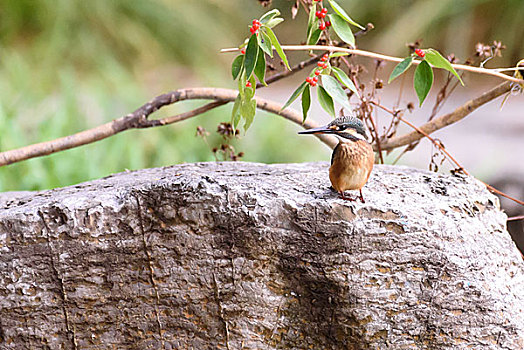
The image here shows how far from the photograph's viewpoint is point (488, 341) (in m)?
0.70

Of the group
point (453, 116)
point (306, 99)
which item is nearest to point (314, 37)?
point (306, 99)

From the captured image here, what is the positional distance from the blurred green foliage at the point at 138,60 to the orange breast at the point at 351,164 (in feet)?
3.37

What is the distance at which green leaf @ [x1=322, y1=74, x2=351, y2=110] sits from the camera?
647 mm

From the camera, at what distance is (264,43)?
634mm

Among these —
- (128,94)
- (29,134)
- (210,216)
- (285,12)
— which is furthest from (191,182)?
(285,12)

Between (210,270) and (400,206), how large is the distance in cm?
23

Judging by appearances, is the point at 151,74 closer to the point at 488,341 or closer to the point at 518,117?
the point at 518,117

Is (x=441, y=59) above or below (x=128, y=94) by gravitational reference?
below

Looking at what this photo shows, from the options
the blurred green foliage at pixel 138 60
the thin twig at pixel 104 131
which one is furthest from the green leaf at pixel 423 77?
the blurred green foliage at pixel 138 60

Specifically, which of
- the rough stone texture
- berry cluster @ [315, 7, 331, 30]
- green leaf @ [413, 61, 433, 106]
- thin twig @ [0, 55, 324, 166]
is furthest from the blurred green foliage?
green leaf @ [413, 61, 433, 106]

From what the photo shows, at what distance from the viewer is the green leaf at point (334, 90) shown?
2.12 feet

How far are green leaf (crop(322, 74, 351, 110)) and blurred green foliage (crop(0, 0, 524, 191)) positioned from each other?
40.6 inches

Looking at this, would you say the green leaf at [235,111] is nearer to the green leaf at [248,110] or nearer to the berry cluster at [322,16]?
the green leaf at [248,110]

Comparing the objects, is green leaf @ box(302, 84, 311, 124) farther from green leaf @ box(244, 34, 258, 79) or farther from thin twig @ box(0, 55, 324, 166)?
thin twig @ box(0, 55, 324, 166)
